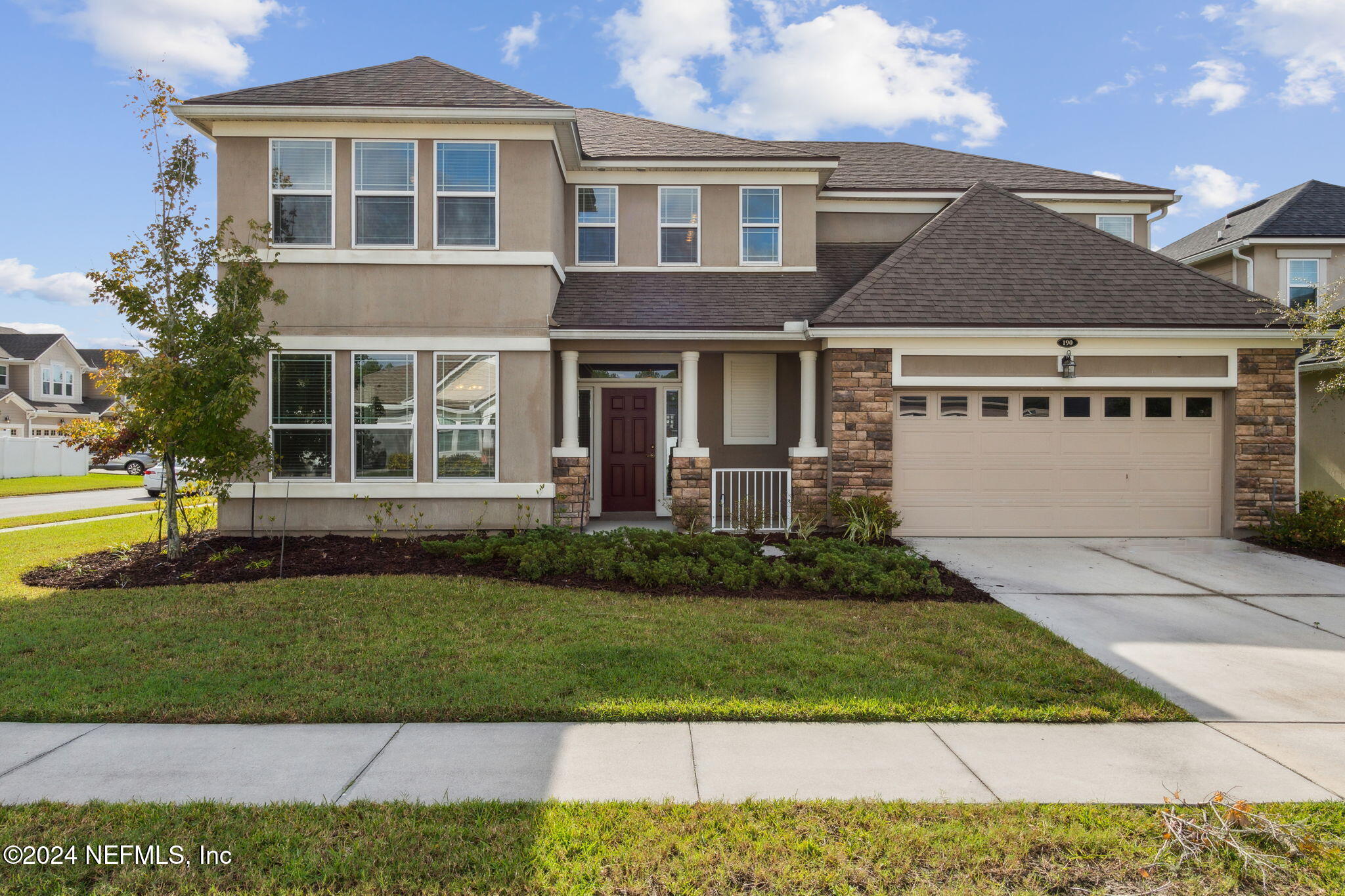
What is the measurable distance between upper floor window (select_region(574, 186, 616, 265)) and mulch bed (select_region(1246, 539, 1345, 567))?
10785 mm

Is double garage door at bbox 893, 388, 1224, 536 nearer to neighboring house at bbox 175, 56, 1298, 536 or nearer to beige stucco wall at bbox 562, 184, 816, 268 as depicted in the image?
neighboring house at bbox 175, 56, 1298, 536

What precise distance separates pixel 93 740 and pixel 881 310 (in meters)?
9.92

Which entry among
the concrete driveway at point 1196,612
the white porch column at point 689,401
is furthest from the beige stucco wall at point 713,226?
the concrete driveway at point 1196,612

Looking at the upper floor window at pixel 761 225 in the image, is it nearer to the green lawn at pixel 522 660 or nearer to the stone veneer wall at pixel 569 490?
the stone veneer wall at pixel 569 490

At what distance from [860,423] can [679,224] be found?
476cm

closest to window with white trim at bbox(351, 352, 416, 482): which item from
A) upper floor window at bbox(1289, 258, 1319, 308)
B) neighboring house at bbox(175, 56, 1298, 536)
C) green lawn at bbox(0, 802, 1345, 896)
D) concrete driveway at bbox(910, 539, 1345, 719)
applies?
neighboring house at bbox(175, 56, 1298, 536)

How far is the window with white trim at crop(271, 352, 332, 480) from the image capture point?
10.5 m

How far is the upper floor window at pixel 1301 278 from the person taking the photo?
16.0m

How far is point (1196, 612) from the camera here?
7.14 m

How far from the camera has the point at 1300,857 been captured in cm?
308

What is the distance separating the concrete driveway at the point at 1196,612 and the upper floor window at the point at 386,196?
870 cm

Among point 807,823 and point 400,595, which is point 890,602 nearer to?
point 807,823

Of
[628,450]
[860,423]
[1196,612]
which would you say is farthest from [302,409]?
[1196,612]

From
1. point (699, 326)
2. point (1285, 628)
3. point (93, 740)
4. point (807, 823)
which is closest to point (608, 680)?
point (807, 823)
